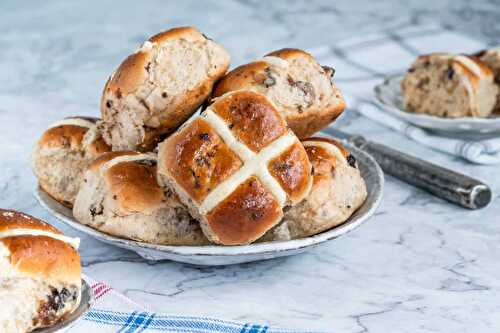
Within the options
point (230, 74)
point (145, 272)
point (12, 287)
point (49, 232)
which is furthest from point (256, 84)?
point (12, 287)

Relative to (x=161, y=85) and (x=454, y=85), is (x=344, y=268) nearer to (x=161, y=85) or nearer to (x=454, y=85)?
(x=161, y=85)

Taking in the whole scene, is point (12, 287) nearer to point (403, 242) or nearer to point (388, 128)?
point (403, 242)

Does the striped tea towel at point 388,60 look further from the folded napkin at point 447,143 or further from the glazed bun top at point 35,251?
the glazed bun top at point 35,251

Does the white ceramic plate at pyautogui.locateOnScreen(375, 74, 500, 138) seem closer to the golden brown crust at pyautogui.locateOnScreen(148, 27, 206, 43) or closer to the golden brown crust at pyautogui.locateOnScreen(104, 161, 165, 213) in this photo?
the golden brown crust at pyautogui.locateOnScreen(148, 27, 206, 43)

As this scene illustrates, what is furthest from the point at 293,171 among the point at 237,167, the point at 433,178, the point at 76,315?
the point at 433,178

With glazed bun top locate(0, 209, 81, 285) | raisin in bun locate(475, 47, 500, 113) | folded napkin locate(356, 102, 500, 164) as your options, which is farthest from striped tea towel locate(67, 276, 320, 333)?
raisin in bun locate(475, 47, 500, 113)

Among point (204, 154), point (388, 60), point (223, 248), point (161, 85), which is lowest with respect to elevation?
point (388, 60)

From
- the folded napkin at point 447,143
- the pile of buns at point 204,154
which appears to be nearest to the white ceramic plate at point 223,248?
the pile of buns at point 204,154
